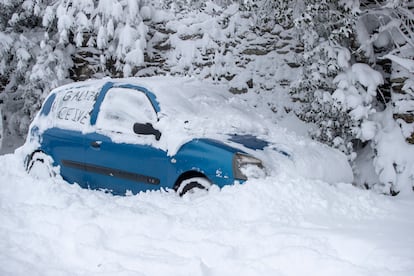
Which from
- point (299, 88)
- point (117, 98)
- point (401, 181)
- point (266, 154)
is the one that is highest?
point (117, 98)

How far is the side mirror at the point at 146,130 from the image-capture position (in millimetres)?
4617

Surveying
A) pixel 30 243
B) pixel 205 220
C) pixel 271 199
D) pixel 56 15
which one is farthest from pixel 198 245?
pixel 56 15

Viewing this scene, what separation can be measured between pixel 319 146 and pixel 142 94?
226cm

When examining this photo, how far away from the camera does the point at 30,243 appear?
11.0ft

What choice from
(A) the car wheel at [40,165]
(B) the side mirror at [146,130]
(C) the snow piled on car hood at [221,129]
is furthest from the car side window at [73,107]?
(B) the side mirror at [146,130]

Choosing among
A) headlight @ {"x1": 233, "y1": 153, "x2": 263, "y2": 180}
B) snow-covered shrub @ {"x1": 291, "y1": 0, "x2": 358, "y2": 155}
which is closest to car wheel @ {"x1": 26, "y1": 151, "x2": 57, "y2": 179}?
headlight @ {"x1": 233, "y1": 153, "x2": 263, "y2": 180}

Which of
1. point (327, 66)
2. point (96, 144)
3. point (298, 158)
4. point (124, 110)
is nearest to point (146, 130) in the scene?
point (124, 110)

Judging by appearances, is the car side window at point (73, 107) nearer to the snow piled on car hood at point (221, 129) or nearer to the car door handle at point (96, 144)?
the snow piled on car hood at point (221, 129)

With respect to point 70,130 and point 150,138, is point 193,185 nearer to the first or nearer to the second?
point 150,138

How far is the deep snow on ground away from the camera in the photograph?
9.29 ft

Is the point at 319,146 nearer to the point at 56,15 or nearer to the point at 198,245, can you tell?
the point at 198,245

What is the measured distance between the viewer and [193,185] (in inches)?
169

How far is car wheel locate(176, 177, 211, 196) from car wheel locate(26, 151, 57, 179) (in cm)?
212

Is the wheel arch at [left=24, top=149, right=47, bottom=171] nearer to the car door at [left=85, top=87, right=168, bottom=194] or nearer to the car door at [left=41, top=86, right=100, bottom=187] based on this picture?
the car door at [left=41, top=86, right=100, bottom=187]
